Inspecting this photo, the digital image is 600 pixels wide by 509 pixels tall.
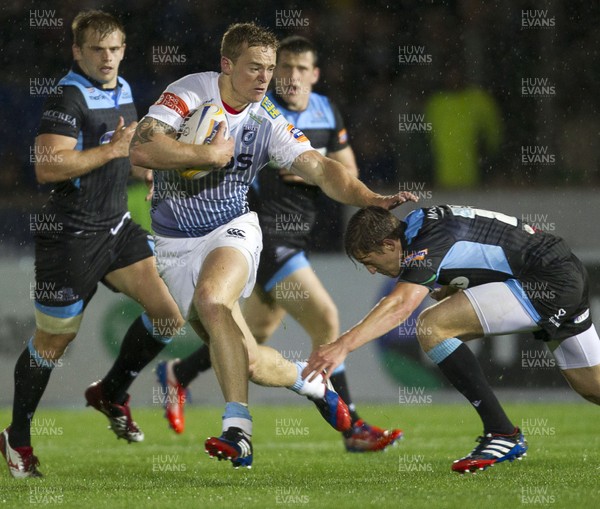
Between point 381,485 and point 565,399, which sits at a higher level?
point 381,485

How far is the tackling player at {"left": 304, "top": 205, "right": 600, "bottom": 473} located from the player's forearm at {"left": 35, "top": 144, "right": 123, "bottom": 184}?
1655 millimetres

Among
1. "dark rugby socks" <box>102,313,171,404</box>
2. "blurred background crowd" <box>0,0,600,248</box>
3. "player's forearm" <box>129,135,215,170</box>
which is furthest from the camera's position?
"blurred background crowd" <box>0,0,600,248</box>

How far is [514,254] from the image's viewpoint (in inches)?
224

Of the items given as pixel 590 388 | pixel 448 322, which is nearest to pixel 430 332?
pixel 448 322

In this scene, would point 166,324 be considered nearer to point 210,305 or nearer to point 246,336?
point 246,336

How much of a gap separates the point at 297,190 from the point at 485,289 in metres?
2.62

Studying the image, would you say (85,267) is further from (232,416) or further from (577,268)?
(577,268)

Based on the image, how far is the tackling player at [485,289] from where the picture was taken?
17.9ft

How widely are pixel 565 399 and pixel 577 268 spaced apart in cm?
428

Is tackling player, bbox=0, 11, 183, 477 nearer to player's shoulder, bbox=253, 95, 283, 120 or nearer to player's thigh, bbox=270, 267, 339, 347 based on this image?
player's shoulder, bbox=253, 95, 283, 120

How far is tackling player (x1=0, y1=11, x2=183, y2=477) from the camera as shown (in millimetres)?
6410

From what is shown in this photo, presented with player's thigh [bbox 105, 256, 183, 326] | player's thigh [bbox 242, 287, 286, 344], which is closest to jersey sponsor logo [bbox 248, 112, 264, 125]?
player's thigh [bbox 105, 256, 183, 326]

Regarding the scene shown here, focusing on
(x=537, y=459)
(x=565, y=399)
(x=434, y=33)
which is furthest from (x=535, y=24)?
(x=537, y=459)

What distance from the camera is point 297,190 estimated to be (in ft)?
26.7
